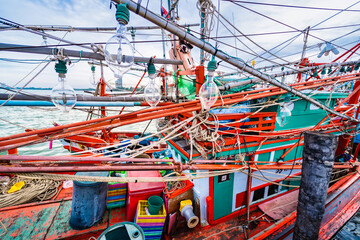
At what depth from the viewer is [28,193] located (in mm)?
5430

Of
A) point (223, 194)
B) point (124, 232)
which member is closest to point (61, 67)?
point (124, 232)

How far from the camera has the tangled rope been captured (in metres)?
5.04

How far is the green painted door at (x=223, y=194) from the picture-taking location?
4918 millimetres

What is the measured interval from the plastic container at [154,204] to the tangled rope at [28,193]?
13.9 ft

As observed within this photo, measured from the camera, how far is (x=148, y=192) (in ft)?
14.7

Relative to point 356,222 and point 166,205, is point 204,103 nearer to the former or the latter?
point 166,205

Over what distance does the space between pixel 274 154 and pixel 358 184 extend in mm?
4018

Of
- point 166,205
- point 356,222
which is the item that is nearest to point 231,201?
point 166,205

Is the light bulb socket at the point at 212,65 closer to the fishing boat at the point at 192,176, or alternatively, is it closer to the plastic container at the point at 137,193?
the fishing boat at the point at 192,176

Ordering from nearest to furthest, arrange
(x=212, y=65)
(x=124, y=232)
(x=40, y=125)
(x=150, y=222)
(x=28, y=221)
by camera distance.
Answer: (x=212, y=65)
(x=124, y=232)
(x=150, y=222)
(x=28, y=221)
(x=40, y=125)

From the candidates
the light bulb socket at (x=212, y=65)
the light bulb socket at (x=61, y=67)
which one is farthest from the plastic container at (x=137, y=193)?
the light bulb socket at (x=212, y=65)

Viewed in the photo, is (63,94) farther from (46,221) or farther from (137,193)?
(46,221)

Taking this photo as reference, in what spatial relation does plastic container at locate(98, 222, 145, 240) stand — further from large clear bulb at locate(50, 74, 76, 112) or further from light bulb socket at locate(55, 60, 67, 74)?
light bulb socket at locate(55, 60, 67, 74)

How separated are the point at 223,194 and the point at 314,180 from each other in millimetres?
2948
